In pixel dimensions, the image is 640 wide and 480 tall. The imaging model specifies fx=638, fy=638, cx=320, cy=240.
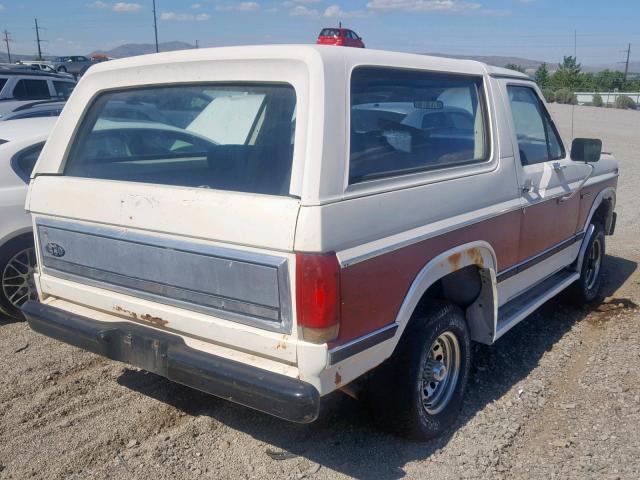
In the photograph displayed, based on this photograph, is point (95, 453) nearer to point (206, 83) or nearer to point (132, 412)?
point (132, 412)

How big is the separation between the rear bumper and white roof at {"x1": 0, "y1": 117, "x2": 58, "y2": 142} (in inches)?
98.9

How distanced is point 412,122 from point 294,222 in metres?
1.26

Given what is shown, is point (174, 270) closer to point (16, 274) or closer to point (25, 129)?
point (16, 274)

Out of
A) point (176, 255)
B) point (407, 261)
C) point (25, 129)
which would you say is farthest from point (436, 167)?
point (25, 129)

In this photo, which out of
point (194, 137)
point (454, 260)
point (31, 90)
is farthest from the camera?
point (31, 90)

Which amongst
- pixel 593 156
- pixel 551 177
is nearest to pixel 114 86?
pixel 551 177

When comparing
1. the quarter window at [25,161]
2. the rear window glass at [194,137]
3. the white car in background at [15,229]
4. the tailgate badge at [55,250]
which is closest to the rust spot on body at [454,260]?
the rear window glass at [194,137]

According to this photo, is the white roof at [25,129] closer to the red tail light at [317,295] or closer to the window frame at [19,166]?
the window frame at [19,166]

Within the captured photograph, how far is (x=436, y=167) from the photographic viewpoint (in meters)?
3.38

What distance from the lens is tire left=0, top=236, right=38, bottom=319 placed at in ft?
16.1

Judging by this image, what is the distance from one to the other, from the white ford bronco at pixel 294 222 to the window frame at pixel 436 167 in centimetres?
1

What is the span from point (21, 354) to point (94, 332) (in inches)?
64.0

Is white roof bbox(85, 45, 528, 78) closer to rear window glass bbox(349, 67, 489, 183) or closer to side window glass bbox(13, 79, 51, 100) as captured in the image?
rear window glass bbox(349, 67, 489, 183)

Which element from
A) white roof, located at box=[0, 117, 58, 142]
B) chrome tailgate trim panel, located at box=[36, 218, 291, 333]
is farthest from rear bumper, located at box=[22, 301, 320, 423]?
white roof, located at box=[0, 117, 58, 142]
